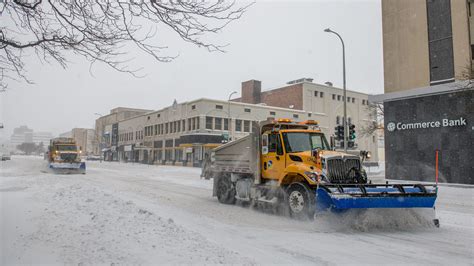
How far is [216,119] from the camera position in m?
51.5

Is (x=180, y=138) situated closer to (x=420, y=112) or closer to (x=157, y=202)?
(x=420, y=112)

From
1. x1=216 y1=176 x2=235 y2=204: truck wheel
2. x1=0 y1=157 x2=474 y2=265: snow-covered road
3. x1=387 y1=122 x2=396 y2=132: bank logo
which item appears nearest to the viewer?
x1=0 y1=157 x2=474 y2=265: snow-covered road

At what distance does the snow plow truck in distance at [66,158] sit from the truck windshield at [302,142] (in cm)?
2289

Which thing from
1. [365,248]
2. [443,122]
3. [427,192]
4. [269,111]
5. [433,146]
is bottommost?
[365,248]

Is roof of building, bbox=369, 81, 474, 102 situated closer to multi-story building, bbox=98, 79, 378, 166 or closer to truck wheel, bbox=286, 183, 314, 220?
multi-story building, bbox=98, 79, 378, 166

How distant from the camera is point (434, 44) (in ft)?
80.8

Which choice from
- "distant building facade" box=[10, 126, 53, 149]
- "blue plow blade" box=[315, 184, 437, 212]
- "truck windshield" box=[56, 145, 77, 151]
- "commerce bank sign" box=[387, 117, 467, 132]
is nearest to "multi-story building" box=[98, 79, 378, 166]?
"commerce bank sign" box=[387, 117, 467, 132]

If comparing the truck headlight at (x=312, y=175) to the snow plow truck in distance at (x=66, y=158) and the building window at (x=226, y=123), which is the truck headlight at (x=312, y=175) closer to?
the snow plow truck in distance at (x=66, y=158)

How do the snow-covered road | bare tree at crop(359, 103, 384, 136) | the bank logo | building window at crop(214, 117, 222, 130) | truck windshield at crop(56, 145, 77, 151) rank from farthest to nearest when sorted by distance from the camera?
building window at crop(214, 117, 222, 130), bare tree at crop(359, 103, 384, 136), truck windshield at crop(56, 145, 77, 151), the bank logo, the snow-covered road

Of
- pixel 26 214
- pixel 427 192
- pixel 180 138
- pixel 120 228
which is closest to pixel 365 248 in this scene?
pixel 427 192

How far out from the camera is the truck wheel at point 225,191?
12.6 metres

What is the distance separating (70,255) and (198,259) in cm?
194

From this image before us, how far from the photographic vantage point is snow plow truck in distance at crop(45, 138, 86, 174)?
28.2 metres

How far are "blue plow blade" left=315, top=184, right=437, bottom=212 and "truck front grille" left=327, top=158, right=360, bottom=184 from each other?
552 mm
